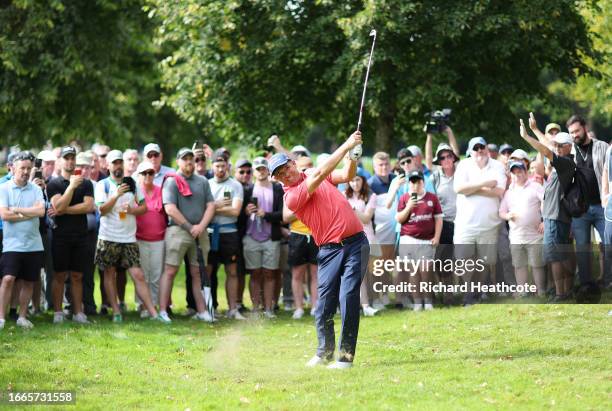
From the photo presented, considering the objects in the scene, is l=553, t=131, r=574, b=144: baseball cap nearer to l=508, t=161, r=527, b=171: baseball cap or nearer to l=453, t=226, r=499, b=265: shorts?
l=508, t=161, r=527, b=171: baseball cap

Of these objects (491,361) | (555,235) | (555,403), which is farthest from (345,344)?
(555,235)

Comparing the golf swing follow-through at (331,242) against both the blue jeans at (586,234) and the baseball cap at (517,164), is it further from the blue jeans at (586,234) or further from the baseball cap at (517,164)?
the baseball cap at (517,164)

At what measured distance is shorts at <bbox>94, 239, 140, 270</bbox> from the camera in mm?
13883

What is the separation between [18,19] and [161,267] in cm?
1061

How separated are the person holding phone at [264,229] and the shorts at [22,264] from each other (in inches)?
123

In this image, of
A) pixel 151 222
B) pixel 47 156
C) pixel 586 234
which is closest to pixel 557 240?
pixel 586 234

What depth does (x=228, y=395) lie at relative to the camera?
864 cm

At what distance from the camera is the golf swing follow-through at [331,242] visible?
32.0 feet

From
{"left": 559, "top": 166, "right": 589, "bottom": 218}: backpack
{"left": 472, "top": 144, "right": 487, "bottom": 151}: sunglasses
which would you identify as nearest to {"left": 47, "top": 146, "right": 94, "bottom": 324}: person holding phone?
{"left": 472, "top": 144, "right": 487, "bottom": 151}: sunglasses

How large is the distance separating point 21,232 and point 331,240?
5.01 m

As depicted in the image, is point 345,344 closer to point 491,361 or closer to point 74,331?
point 491,361

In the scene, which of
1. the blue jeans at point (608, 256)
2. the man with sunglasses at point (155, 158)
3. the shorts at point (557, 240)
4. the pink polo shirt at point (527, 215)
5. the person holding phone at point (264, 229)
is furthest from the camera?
the person holding phone at point (264, 229)

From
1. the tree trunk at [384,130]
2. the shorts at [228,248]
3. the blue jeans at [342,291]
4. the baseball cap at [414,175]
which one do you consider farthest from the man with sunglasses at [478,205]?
the tree trunk at [384,130]

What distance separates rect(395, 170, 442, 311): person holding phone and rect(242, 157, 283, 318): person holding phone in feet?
6.12
